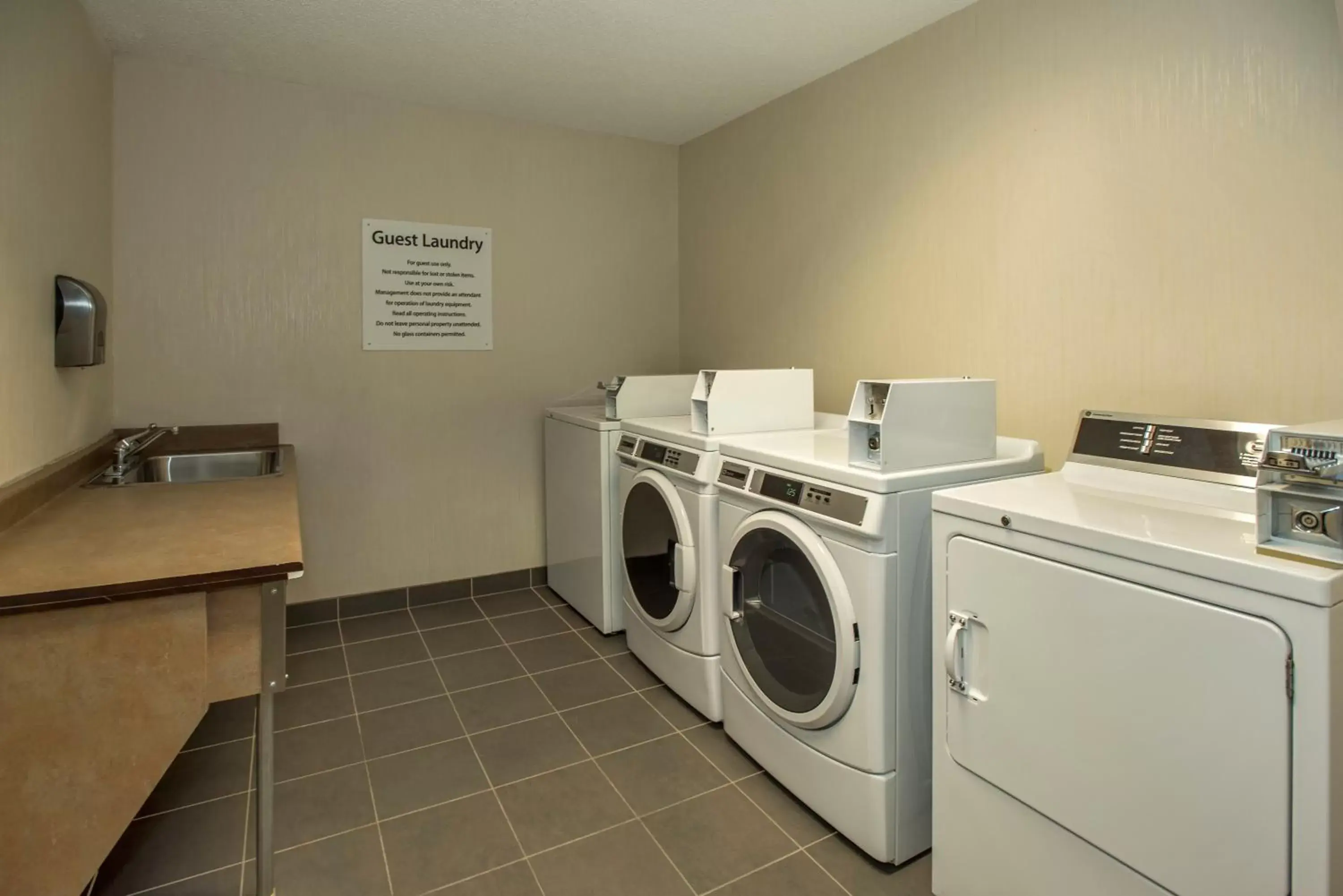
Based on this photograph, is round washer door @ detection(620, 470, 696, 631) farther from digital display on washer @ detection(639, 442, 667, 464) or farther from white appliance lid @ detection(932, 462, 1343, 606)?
white appliance lid @ detection(932, 462, 1343, 606)

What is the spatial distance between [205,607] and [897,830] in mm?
1599

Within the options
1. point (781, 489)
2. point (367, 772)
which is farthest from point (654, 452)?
point (367, 772)

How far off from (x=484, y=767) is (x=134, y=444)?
5.64 ft

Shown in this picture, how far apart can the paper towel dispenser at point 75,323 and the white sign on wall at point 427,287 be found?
3.88ft

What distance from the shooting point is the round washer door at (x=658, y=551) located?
7.96ft

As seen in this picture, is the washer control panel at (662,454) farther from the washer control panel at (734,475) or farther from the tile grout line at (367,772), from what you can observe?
the tile grout line at (367,772)

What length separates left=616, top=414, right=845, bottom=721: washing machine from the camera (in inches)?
92.6

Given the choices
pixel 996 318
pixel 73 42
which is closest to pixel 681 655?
pixel 996 318

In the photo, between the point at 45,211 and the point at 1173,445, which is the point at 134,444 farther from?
the point at 1173,445

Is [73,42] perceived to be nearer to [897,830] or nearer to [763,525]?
[763,525]

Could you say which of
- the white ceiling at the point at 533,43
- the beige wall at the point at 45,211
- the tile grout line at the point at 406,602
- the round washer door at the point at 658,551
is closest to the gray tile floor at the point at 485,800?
the round washer door at the point at 658,551

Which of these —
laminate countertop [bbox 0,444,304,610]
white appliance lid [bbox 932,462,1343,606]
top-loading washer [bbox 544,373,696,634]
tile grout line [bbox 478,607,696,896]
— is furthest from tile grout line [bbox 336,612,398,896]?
white appliance lid [bbox 932,462,1343,606]

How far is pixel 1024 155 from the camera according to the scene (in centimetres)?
218

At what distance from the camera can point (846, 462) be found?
6.13 feet
